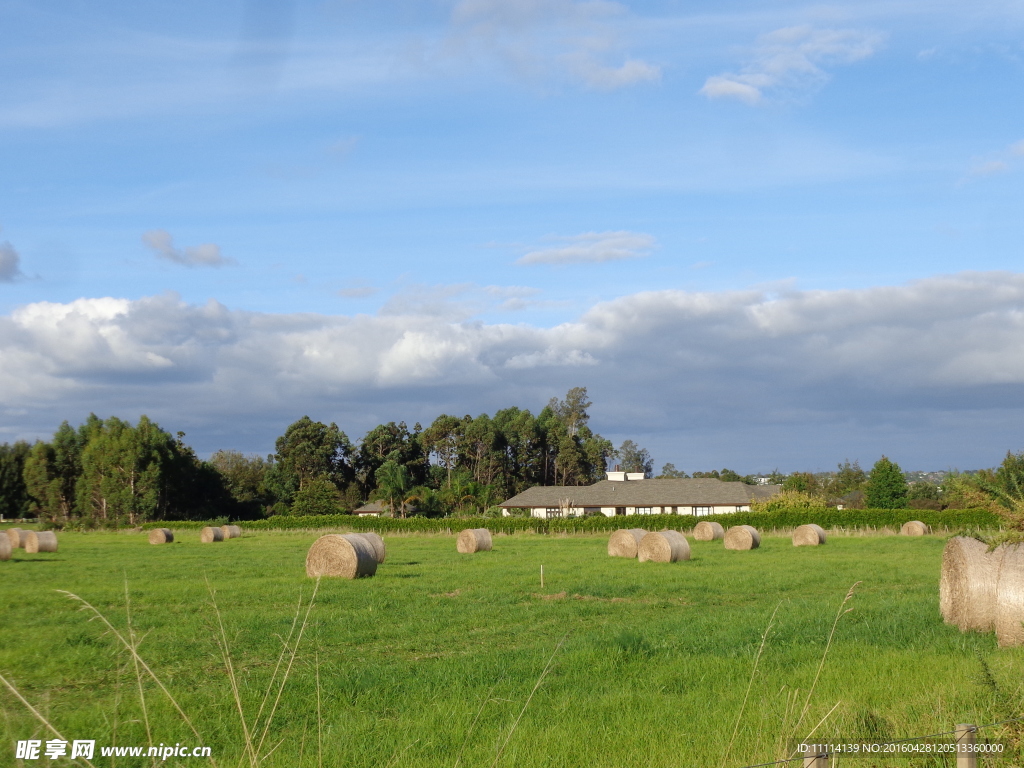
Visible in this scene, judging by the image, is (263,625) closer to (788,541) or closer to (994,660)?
(994,660)

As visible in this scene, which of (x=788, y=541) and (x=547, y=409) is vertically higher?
(x=547, y=409)

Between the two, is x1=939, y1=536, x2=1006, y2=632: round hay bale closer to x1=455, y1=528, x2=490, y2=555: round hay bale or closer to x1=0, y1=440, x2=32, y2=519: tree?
x1=455, y1=528, x2=490, y2=555: round hay bale

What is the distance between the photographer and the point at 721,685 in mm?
10188

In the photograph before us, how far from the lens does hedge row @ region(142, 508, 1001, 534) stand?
Answer: 187 ft

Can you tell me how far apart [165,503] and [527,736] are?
298 ft

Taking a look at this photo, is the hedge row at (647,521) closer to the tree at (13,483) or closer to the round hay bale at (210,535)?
the round hay bale at (210,535)

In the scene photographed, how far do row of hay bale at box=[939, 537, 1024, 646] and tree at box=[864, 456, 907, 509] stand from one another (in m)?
71.8

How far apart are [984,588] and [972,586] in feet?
0.56

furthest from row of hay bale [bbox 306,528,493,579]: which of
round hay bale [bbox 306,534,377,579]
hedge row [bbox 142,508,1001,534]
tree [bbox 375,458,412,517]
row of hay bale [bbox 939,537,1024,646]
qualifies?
tree [bbox 375,458,412,517]

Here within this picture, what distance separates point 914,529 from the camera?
177ft

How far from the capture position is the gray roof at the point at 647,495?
9281cm

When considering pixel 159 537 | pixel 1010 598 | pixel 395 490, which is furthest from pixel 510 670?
pixel 395 490

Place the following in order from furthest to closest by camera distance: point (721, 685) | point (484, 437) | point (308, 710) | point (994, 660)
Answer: point (484, 437), point (994, 660), point (721, 685), point (308, 710)

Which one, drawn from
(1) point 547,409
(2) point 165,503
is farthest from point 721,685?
(1) point 547,409
